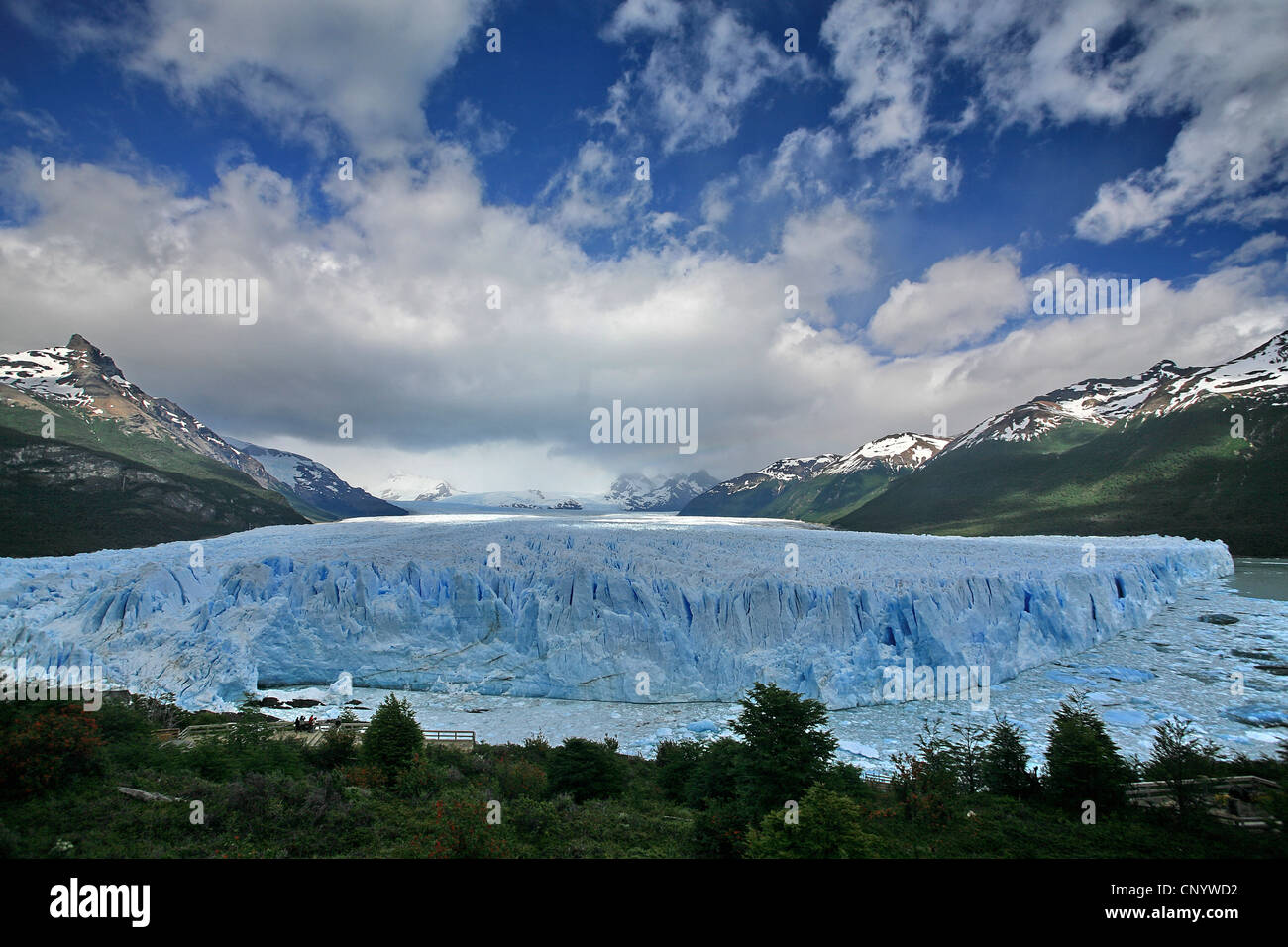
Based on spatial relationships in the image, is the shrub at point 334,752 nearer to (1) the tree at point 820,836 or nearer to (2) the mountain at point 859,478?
(1) the tree at point 820,836

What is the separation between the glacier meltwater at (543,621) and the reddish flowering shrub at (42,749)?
11290mm

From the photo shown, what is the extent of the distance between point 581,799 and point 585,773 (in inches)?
20.7

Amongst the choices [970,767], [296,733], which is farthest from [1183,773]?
[296,733]

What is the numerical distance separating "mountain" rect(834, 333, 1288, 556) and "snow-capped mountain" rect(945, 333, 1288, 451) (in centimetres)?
41

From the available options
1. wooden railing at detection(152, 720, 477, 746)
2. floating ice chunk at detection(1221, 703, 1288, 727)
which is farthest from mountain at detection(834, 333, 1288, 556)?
wooden railing at detection(152, 720, 477, 746)

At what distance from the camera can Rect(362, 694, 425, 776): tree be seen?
39.2 feet

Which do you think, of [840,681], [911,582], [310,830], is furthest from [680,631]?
[310,830]

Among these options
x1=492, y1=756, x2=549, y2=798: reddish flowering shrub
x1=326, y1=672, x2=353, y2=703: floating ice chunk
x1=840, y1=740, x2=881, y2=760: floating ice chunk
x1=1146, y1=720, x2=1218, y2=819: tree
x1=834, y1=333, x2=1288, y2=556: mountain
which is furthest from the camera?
x1=834, y1=333, x2=1288, y2=556: mountain

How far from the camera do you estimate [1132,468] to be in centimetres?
8688

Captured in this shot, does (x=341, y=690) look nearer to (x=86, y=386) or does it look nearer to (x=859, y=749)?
(x=859, y=749)

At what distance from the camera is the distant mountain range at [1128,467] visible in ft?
221

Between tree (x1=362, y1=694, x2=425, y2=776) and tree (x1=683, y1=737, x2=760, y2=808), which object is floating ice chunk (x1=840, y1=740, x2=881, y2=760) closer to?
tree (x1=683, y1=737, x2=760, y2=808)

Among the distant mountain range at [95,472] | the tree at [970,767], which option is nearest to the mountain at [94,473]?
the distant mountain range at [95,472]
